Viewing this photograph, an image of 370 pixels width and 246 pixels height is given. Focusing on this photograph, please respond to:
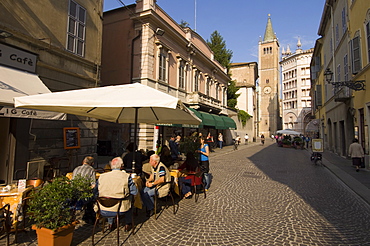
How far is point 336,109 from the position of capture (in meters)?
18.4

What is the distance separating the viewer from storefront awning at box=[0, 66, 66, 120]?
5734 millimetres

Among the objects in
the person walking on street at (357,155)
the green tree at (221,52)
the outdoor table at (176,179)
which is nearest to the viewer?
the outdoor table at (176,179)

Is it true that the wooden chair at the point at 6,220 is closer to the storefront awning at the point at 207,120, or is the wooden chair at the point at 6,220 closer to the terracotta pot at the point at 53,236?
the terracotta pot at the point at 53,236

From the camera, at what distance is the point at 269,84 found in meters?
78.7

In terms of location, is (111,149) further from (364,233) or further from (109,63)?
(364,233)

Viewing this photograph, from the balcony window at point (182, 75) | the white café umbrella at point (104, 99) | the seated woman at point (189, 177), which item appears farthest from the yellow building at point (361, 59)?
the balcony window at point (182, 75)

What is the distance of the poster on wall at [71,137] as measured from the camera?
29.0 ft

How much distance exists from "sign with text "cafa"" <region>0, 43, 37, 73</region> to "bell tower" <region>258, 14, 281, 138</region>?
74.8 meters

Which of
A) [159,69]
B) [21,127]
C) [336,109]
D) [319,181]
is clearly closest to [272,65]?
[336,109]

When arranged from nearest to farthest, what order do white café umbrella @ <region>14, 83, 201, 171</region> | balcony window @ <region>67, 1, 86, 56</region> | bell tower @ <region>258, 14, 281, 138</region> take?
white café umbrella @ <region>14, 83, 201, 171</region>, balcony window @ <region>67, 1, 86, 56</region>, bell tower @ <region>258, 14, 281, 138</region>

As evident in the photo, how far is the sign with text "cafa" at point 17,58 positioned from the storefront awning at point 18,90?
19 cm

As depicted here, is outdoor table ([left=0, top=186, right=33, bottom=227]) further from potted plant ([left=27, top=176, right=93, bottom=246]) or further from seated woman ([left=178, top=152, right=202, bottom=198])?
seated woman ([left=178, top=152, right=202, bottom=198])

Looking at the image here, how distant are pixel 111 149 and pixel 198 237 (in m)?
13.2

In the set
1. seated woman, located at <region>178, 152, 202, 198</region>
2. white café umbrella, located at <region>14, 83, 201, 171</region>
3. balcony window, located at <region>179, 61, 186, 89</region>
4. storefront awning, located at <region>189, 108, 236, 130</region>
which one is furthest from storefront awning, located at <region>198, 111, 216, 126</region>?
white café umbrella, located at <region>14, 83, 201, 171</region>
